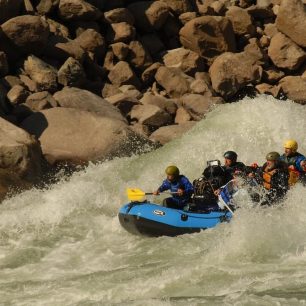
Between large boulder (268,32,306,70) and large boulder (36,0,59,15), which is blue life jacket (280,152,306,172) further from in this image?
large boulder (36,0,59,15)

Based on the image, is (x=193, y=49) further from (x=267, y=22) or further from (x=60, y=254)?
(x=60, y=254)

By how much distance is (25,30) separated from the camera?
59.4 ft

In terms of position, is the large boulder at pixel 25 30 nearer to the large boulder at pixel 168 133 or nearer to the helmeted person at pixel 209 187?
the large boulder at pixel 168 133

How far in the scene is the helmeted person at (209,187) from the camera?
11930 mm

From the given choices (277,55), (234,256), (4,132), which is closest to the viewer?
(234,256)

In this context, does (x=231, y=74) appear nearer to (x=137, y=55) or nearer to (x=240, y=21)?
(x=137, y=55)

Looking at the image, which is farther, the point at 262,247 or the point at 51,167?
the point at 51,167

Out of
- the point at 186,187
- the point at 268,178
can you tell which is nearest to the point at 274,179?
the point at 268,178

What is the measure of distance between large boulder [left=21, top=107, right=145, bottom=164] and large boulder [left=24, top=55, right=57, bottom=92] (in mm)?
1782

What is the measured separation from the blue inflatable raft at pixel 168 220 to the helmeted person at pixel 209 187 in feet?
1.08

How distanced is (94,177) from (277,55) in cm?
892

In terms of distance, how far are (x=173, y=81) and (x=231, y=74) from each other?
170cm

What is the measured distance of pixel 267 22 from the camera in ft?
75.9

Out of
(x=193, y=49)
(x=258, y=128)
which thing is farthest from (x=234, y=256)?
(x=193, y=49)
